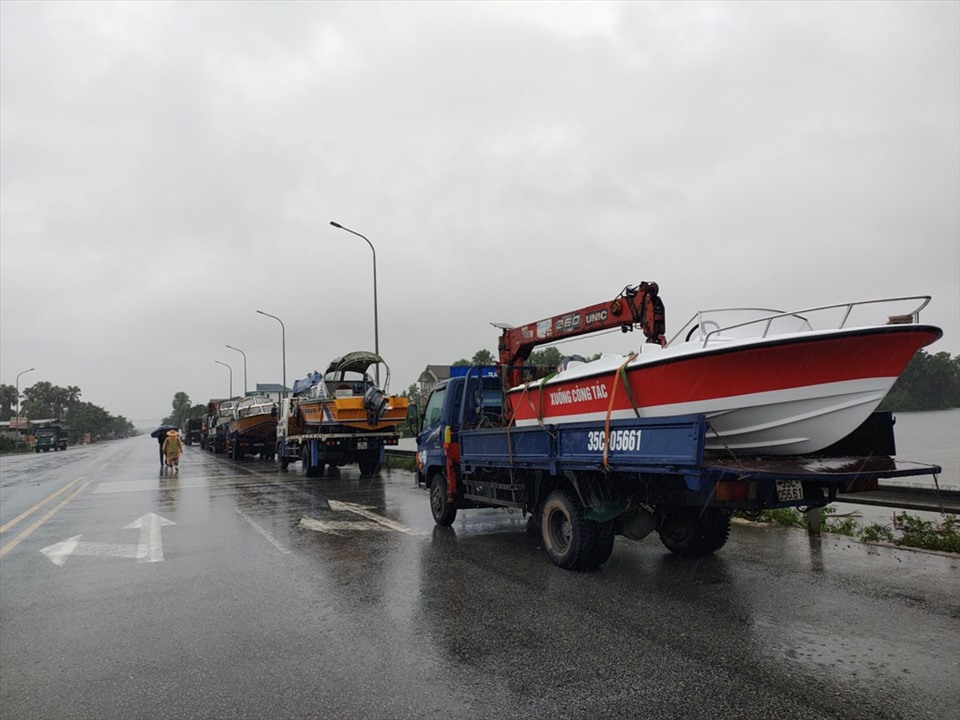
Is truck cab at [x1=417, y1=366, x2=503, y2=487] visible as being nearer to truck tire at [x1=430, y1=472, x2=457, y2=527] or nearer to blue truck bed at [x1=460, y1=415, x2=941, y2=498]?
truck tire at [x1=430, y1=472, x2=457, y2=527]

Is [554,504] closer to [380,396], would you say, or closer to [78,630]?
[78,630]

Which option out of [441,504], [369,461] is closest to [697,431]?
[441,504]

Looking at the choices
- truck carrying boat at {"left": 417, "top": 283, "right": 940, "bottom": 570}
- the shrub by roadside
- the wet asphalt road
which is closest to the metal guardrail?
the shrub by roadside

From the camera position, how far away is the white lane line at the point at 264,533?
8.31m

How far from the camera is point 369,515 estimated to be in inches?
447

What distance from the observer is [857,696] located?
3.71 meters

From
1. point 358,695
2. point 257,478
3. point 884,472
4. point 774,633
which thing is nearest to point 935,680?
point 774,633

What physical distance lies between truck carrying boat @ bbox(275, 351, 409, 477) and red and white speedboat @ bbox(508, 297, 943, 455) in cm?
1277

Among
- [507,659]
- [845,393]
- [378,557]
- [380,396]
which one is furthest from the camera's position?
[380,396]

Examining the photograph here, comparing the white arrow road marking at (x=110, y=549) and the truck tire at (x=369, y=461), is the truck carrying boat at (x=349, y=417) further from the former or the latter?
the white arrow road marking at (x=110, y=549)

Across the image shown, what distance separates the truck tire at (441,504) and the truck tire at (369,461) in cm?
922

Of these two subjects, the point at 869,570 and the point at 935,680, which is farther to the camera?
the point at 869,570

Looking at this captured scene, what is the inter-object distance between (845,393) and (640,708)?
3057mm

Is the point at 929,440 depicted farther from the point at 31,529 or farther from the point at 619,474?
the point at 31,529
